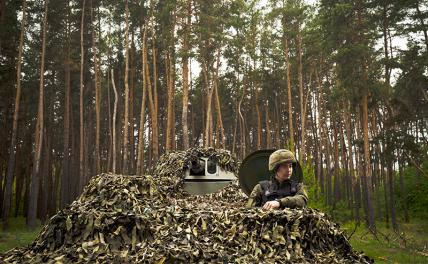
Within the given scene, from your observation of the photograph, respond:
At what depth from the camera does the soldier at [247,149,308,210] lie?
16.1ft

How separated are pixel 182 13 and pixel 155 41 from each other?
185 inches

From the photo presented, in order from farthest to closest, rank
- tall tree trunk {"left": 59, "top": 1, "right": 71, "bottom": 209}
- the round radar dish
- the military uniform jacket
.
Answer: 1. tall tree trunk {"left": 59, "top": 1, "right": 71, "bottom": 209}
2. the round radar dish
3. the military uniform jacket

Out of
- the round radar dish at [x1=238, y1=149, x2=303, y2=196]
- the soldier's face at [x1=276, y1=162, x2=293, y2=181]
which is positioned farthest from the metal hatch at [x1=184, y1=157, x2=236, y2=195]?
the soldier's face at [x1=276, y1=162, x2=293, y2=181]

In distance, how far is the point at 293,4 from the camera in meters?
26.8

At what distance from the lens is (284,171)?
5.06 meters

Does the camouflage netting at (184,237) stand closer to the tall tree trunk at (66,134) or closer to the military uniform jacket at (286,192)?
the military uniform jacket at (286,192)

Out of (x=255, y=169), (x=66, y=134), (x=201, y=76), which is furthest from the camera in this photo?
(x=201, y=76)

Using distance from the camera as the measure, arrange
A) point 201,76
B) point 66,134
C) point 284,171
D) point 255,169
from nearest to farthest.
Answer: point 284,171 → point 255,169 → point 66,134 → point 201,76

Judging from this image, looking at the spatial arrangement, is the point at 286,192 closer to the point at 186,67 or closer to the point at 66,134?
the point at 186,67

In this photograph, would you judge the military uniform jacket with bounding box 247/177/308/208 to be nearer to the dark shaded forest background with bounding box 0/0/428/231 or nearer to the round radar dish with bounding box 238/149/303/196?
the round radar dish with bounding box 238/149/303/196

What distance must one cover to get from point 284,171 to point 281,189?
15.7 inches

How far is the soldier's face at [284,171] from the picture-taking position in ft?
16.4

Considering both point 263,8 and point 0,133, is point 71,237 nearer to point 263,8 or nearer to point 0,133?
point 0,133

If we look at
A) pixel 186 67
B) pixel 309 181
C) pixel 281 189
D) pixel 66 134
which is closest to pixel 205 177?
pixel 281 189
